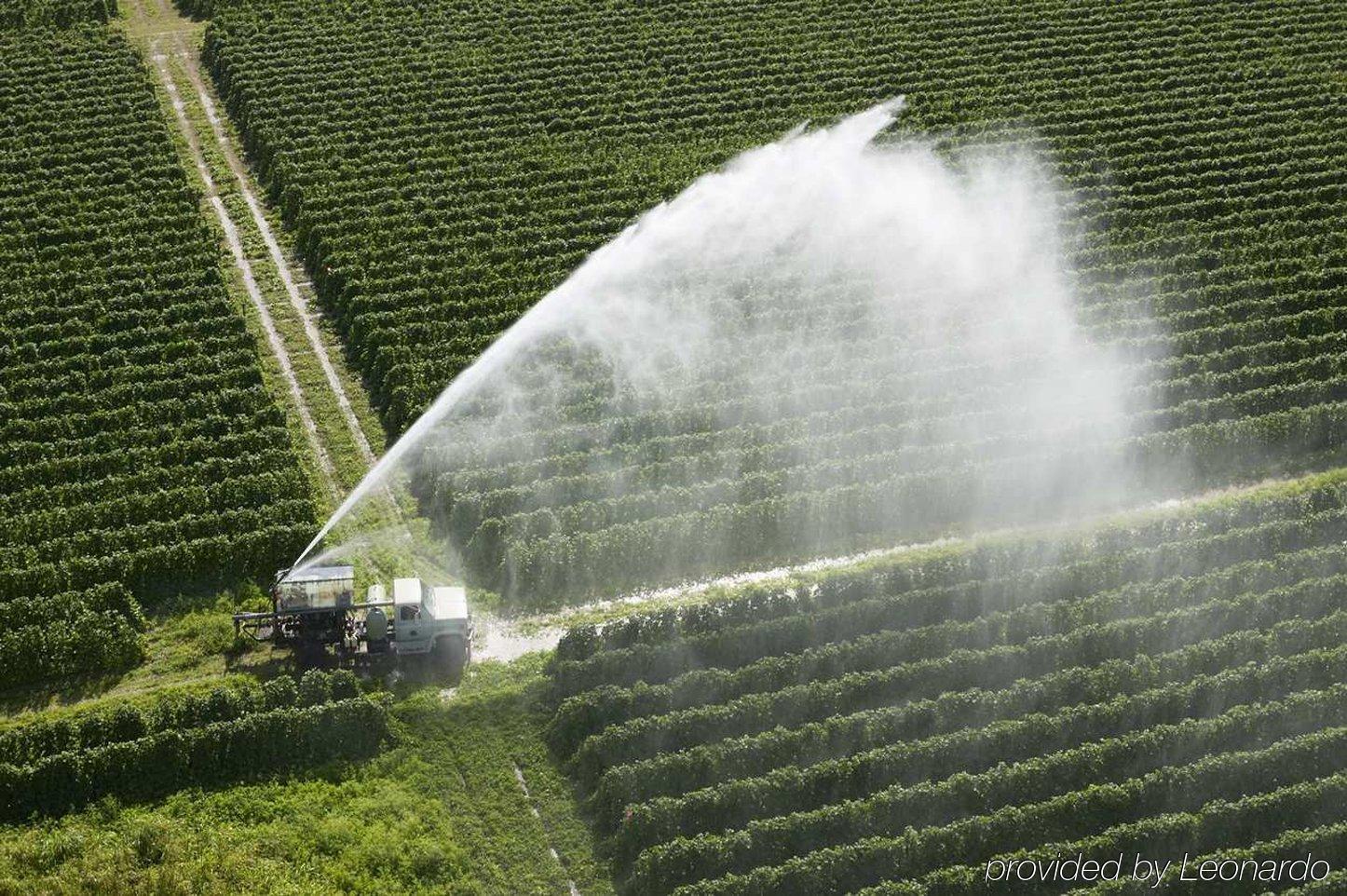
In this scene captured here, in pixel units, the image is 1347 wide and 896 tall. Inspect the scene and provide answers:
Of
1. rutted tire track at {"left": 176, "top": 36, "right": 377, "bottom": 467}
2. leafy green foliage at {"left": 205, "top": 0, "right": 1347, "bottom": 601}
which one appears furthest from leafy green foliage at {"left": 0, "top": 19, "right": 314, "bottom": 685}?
leafy green foliage at {"left": 205, "top": 0, "right": 1347, "bottom": 601}

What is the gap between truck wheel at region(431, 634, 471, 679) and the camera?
28422mm

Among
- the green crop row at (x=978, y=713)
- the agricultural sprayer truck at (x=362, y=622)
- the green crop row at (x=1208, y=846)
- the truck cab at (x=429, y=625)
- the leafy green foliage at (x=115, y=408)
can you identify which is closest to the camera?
the green crop row at (x=1208, y=846)

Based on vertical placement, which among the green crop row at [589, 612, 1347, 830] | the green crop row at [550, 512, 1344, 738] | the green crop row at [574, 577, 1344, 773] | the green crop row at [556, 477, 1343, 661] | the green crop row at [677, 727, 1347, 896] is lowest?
the green crop row at [677, 727, 1347, 896]

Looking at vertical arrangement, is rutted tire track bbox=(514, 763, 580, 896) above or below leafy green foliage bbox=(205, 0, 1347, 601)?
below

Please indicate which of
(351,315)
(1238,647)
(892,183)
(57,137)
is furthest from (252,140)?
(1238,647)

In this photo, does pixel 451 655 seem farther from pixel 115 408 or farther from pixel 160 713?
pixel 115 408

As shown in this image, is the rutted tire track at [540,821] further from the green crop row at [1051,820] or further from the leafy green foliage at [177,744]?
the leafy green foliage at [177,744]

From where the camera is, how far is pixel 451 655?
2856cm

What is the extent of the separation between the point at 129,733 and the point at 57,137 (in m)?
29.5

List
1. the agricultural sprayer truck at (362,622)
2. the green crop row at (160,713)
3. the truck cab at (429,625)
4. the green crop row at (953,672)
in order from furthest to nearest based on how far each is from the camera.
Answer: the truck cab at (429,625)
the agricultural sprayer truck at (362,622)
the green crop row at (953,672)
the green crop row at (160,713)

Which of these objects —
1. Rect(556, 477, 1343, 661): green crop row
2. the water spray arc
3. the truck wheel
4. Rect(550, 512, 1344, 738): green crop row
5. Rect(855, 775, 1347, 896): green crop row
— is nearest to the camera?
Rect(855, 775, 1347, 896): green crop row

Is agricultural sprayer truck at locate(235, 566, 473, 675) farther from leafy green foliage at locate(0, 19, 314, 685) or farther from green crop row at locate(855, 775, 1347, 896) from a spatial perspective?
green crop row at locate(855, 775, 1347, 896)

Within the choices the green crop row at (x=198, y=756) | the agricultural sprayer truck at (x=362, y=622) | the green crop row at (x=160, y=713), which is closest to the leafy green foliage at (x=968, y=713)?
the agricultural sprayer truck at (x=362, y=622)

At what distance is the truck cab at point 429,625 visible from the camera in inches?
1110
